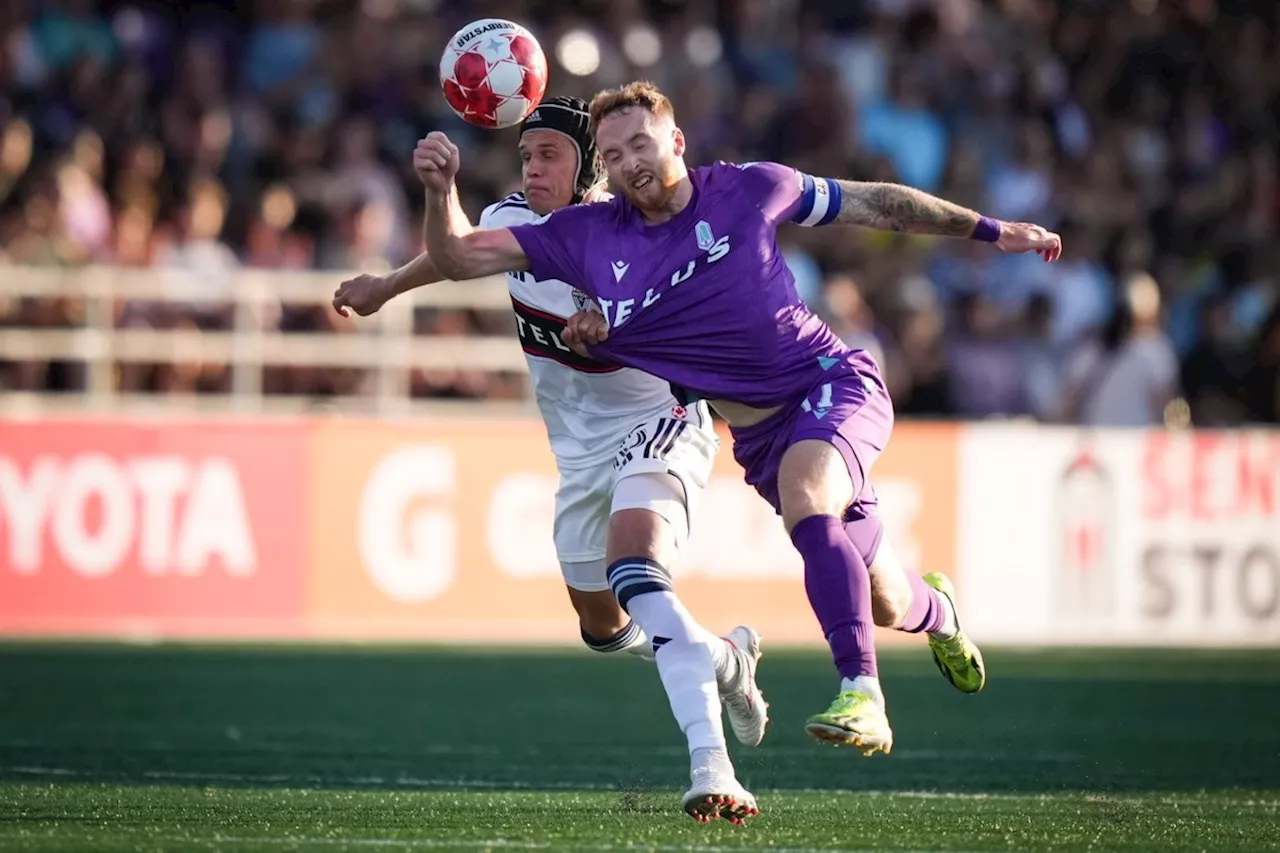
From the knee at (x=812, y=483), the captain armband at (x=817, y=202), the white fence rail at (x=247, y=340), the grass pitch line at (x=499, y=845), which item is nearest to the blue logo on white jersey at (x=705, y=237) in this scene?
the captain armband at (x=817, y=202)

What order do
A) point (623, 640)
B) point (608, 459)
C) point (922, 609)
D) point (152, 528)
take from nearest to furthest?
point (922, 609), point (608, 459), point (623, 640), point (152, 528)

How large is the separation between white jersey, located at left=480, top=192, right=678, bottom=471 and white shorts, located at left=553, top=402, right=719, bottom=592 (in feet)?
0.25

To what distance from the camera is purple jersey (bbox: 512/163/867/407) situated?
7023mm

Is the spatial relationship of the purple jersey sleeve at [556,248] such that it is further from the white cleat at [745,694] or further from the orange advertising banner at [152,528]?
the orange advertising banner at [152,528]

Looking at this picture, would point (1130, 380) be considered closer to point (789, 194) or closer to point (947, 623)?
point (947, 623)

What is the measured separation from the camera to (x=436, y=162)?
268 inches

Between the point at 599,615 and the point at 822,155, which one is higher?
the point at 822,155

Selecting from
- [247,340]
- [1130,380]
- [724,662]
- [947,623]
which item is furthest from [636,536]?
[1130,380]

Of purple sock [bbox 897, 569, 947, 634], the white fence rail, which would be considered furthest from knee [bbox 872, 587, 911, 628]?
the white fence rail

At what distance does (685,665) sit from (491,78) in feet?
7.84

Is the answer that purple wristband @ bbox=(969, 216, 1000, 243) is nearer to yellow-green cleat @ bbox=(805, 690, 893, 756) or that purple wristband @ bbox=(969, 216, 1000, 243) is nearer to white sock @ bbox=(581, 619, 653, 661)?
yellow-green cleat @ bbox=(805, 690, 893, 756)

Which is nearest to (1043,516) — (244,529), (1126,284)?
(1126,284)

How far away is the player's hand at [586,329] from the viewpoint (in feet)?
23.2

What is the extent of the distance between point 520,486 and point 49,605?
3343 millimetres
